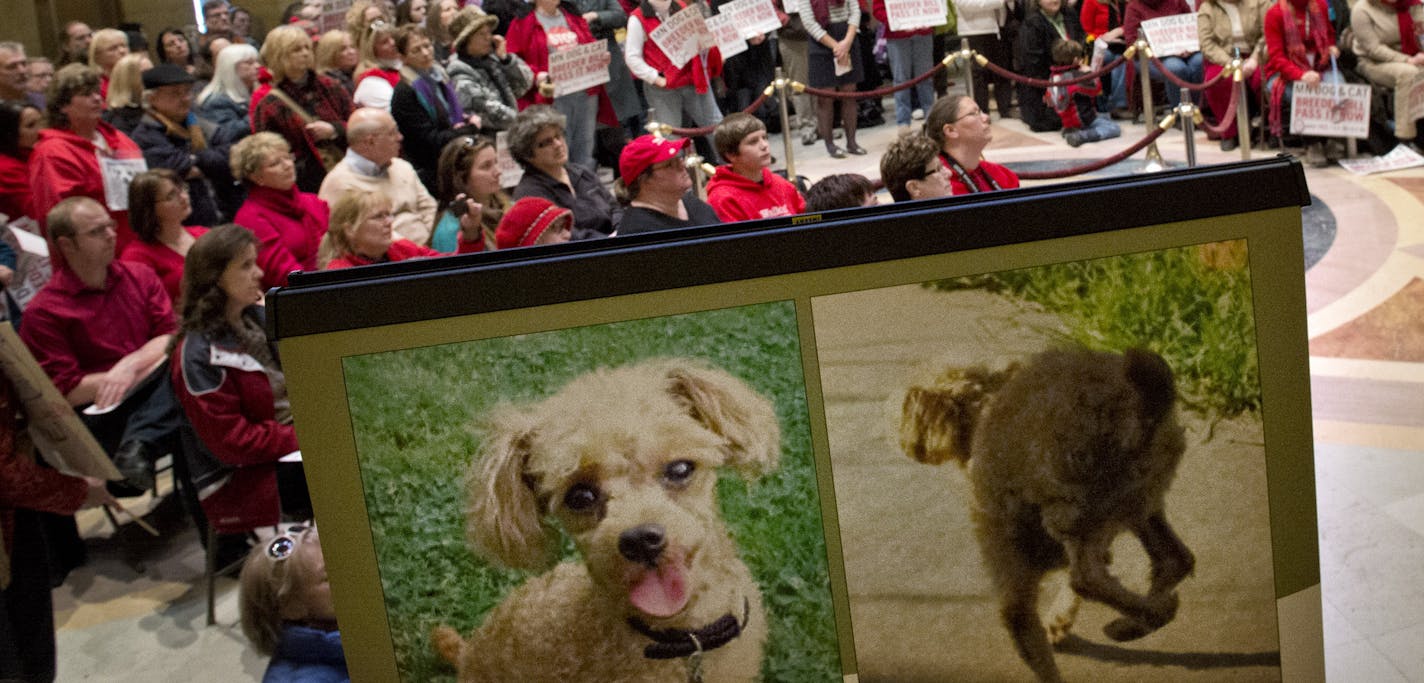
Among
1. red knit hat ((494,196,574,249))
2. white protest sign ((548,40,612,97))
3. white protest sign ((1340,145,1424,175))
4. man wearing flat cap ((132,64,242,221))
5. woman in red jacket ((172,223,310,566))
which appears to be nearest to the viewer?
woman in red jacket ((172,223,310,566))

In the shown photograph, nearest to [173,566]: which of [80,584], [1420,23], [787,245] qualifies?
[80,584]

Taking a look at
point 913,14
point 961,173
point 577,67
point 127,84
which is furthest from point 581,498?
point 913,14

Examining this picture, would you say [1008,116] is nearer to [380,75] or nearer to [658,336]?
[380,75]

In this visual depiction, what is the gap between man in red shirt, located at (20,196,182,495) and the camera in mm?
5004

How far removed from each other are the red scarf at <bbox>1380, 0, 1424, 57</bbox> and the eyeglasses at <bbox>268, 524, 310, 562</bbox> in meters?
9.88

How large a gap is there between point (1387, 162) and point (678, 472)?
9489 mm

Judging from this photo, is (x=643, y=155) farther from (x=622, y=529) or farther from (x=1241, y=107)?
(x=1241, y=107)

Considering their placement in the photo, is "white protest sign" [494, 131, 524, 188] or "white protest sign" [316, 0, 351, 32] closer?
"white protest sign" [494, 131, 524, 188]

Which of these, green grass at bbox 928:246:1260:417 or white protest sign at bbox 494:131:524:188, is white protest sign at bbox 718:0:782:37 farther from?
green grass at bbox 928:246:1260:417

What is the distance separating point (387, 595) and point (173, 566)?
152 inches

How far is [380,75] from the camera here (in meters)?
8.53

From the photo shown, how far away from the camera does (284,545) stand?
10.2ft

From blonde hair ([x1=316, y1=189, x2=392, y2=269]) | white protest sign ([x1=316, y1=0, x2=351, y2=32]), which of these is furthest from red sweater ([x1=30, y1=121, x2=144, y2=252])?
white protest sign ([x1=316, y1=0, x2=351, y2=32])

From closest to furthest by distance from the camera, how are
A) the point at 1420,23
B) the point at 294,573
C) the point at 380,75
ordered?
1. the point at 294,573
2. the point at 380,75
3. the point at 1420,23
